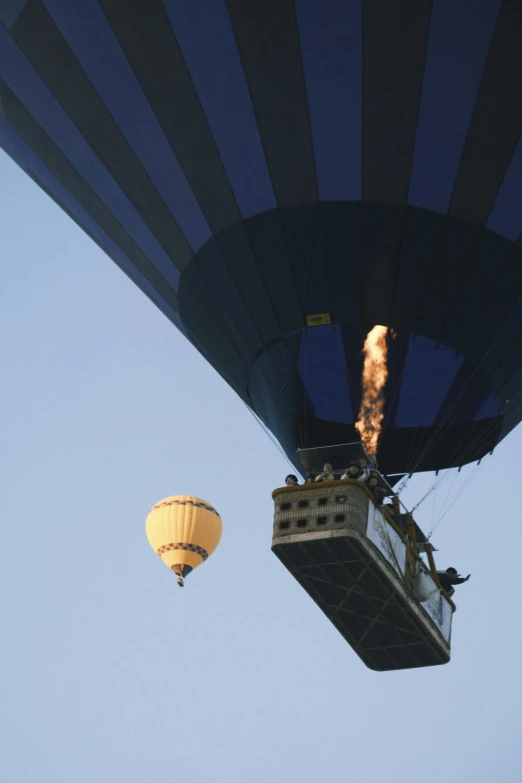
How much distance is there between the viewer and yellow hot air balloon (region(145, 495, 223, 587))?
2214cm

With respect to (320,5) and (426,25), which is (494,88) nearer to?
(426,25)

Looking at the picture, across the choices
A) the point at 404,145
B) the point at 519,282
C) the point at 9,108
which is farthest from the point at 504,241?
the point at 9,108

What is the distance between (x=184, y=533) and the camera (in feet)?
72.8

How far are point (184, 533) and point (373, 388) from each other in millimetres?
10242

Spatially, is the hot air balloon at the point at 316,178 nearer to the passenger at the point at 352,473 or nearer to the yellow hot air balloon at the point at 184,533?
the passenger at the point at 352,473

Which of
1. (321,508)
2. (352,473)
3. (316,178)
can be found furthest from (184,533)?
(321,508)

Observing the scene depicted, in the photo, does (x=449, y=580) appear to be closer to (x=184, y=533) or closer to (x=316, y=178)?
(x=316, y=178)

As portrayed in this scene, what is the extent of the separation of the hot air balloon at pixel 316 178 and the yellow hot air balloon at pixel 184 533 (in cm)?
913

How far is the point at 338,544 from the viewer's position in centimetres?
1083

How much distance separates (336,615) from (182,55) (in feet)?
15.0

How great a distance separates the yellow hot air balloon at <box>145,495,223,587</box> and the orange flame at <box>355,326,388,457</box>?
9.88m

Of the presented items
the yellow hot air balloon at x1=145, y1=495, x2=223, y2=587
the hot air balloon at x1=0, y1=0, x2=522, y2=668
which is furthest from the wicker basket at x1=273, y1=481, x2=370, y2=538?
the yellow hot air balloon at x1=145, y1=495, x2=223, y2=587

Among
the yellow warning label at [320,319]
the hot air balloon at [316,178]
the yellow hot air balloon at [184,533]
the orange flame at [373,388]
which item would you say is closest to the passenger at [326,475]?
the hot air balloon at [316,178]

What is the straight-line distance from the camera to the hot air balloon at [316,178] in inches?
446
